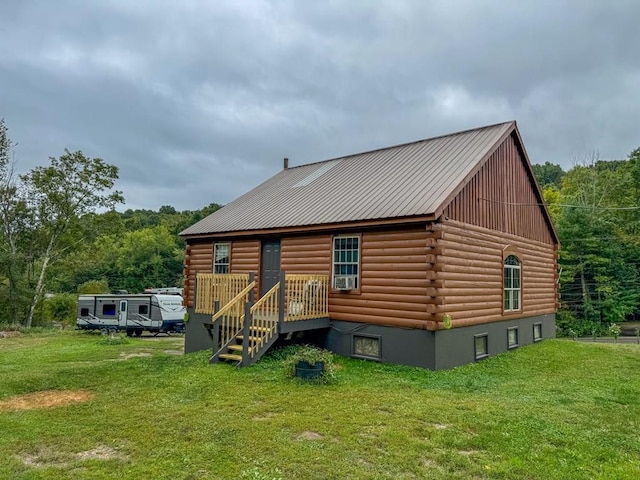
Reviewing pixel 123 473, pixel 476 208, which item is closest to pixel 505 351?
pixel 476 208

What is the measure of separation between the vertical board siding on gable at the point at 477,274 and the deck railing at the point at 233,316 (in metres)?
4.48

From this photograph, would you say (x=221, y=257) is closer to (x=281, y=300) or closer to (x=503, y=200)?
(x=281, y=300)

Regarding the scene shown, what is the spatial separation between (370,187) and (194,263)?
23.2ft

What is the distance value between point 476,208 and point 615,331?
19960mm

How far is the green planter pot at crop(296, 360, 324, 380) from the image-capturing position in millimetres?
7977

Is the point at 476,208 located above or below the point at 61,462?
above

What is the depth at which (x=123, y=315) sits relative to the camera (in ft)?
79.2

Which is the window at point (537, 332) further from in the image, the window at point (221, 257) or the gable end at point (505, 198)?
the window at point (221, 257)

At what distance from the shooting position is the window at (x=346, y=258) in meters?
10.7

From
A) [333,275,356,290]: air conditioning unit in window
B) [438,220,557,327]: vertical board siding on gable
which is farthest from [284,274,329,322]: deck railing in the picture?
[438,220,557,327]: vertical board siding on gable

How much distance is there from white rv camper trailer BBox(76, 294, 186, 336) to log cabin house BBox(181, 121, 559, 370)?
1042 centimetres

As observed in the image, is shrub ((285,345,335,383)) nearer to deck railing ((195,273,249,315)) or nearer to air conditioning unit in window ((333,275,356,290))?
air conditioning unit in window ((333,275,356,290))

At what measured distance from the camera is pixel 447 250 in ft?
31.8

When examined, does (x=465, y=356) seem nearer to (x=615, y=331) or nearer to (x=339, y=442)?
(x=339, y=442)
